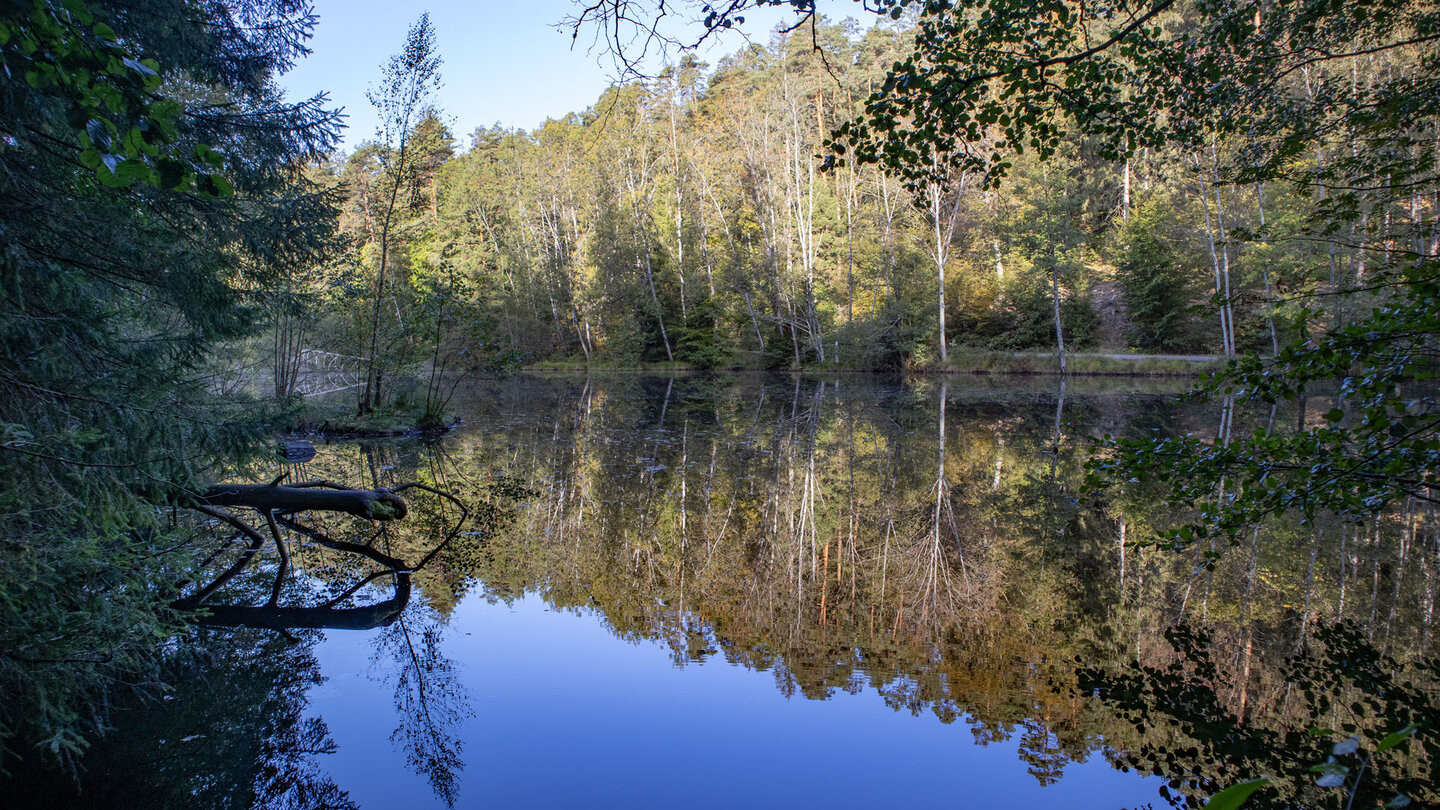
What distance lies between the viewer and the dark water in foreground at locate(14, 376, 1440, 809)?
3.82 meters

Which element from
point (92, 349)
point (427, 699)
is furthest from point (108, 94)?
point (427, 699)

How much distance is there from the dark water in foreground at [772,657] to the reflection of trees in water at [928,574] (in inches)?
1.4

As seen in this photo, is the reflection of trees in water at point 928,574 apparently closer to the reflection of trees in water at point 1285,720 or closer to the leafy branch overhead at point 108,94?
the reflection of trees in water at point 1285,720

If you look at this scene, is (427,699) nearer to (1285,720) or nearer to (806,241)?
(1285,720)

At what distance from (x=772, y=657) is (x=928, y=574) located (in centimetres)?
212

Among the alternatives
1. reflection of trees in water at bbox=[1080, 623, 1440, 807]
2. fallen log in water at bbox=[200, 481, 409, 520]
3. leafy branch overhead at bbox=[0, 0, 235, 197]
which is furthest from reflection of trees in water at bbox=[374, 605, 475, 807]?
reflection of trees in water at bbox=[1080, 623, 1440, 807]

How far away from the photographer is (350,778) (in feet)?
12.5

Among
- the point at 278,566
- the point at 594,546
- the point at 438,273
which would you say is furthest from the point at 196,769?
the point at 438,273

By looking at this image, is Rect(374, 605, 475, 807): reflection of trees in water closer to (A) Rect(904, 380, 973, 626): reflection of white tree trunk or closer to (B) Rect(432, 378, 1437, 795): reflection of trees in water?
(B) Rect(432, 378, 1437, 795): reflection of trees in water

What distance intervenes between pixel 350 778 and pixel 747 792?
1.94 m

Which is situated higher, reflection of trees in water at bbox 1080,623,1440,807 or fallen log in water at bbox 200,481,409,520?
fallen log in water at bbox 200,481,409,520

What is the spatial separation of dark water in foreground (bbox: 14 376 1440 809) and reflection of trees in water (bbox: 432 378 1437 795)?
35 millimetres

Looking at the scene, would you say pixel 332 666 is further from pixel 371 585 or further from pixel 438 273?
pixel 438 273

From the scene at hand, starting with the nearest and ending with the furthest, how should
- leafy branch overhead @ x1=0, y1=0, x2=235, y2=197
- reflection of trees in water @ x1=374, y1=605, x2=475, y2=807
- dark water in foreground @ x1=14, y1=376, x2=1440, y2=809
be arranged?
leafy branch overhead @ x1=0, y1=0, x2=235, y2=197
dark water in foreground @ x1=14, y1=376, x2=1440, y2=809
reflection of trees in water @ x1=374, y1=605, x2=475, y2=807
